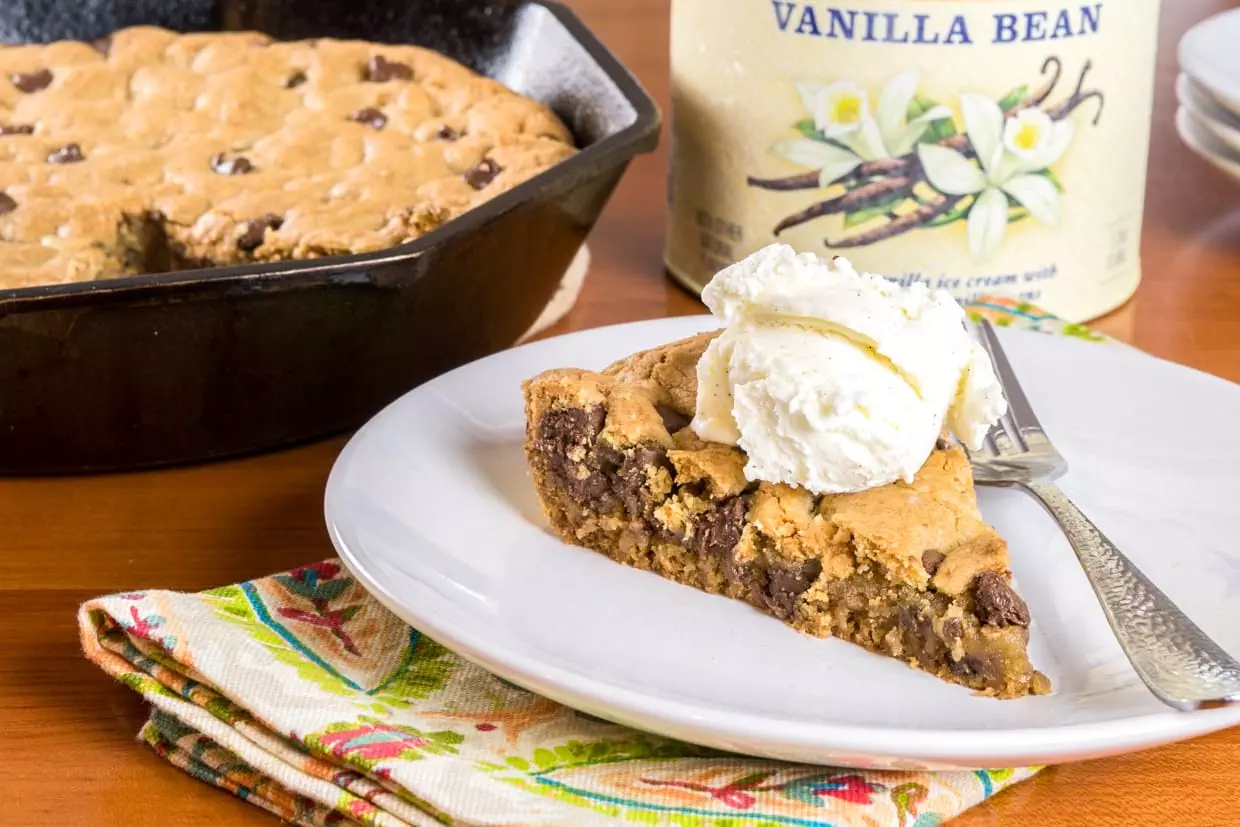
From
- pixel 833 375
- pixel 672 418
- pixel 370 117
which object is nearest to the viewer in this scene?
pixel 833 375

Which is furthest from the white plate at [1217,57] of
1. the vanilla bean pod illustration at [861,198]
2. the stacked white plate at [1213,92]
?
the vanilla bean pod illustration at [861,198]

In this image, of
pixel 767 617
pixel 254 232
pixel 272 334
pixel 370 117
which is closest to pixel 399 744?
pixel 767 617

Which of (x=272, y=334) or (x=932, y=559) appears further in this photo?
(x=272, y=334)

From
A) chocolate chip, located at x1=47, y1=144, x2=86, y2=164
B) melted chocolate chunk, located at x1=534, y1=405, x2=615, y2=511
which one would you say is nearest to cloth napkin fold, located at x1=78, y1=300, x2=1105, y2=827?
melted chocolate chunk, located at x1=534, y1=405, x2=615, y2=511

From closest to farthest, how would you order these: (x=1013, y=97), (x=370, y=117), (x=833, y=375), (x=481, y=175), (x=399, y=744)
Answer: (x=399, y=744)
(x=833, y=375)
(x=1013, y=97)
(x=481, y=175)
(x=370, y=117)

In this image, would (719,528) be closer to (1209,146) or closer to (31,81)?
(1209,146)

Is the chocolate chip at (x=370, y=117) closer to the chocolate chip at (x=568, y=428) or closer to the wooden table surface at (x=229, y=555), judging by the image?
the wooden table surface at (x=229, y=555)
